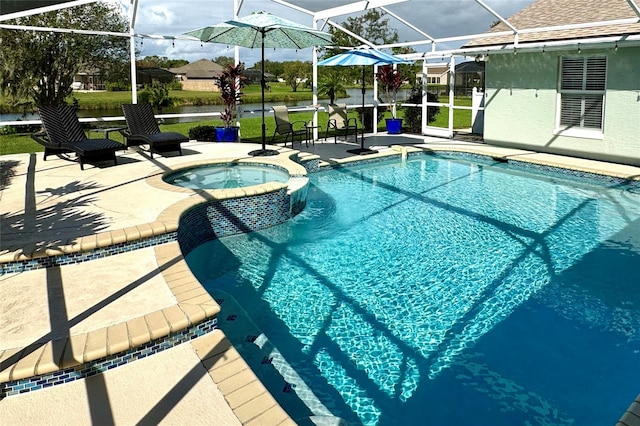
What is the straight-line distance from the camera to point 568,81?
40.0 ft

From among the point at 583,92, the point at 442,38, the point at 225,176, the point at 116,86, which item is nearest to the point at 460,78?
the point at 442,38

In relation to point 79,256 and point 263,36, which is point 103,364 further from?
point 263,36

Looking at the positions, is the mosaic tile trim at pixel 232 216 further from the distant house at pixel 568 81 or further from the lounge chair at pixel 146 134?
the distant house at pixel 568 81

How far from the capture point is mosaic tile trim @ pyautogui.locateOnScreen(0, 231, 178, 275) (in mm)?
4594

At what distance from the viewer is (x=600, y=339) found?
440 centimetres

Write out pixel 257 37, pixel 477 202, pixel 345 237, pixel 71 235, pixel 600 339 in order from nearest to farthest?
pixel 600 339 → pixel 71 235 → pixel 345 237 → pixel 477 202 → pixel 257 37

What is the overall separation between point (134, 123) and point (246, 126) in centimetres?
1013

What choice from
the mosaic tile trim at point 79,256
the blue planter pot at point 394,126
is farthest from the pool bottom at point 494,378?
the blue planter pot at point 394,126

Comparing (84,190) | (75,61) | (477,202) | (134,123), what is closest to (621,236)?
(477,202)

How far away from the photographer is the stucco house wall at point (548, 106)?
10984 mm

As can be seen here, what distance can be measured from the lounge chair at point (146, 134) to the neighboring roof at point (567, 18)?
29.8 ft

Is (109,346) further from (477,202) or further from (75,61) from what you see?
(75,61)


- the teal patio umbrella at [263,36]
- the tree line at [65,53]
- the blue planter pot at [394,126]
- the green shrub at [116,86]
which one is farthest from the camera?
the green shrub at [116,86]

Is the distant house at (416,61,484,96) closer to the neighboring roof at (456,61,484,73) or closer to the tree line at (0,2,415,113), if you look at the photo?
the neighboring roof at (456,61,484,73)
